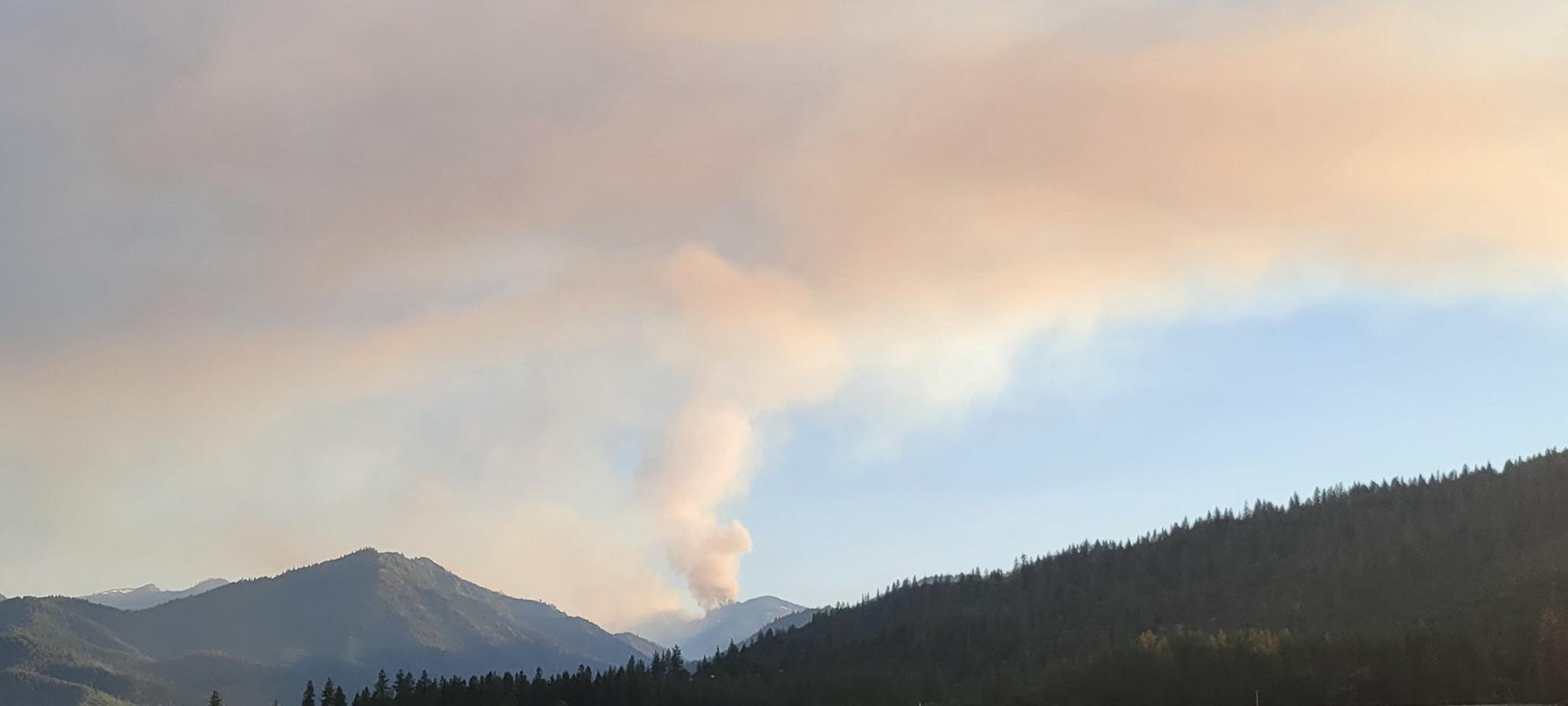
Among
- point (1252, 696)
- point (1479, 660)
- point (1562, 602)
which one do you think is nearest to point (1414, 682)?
point (1479, 660)

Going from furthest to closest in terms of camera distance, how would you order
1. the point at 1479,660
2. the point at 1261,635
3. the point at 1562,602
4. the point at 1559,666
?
the point at 1261,635 → the point at 1562,602 → the point at 1479,660 → the point at 1559,666

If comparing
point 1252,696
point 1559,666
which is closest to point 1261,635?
point 1252,696

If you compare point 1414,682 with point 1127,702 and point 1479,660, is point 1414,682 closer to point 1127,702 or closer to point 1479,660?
point 1479,660

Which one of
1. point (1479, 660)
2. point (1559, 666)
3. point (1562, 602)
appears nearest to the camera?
point (1559, 666)

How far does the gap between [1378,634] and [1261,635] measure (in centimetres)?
1481

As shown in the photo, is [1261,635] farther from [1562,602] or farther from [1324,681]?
[1562,602]

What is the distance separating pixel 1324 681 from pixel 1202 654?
1919 cm

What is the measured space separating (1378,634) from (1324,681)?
23.3 meters

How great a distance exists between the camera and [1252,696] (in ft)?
579

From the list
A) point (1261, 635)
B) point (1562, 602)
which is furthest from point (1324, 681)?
point (1562, 602)

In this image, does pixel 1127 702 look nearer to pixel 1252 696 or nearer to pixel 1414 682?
pixel 1252 696

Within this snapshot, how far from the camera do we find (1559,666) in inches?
5610

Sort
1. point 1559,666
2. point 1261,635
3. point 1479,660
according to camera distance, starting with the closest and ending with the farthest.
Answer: point 1559,666, point 1479,660, point 1261,635

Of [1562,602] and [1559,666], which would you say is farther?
[1562,602]
